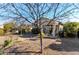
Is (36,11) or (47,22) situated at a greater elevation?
(36,11)

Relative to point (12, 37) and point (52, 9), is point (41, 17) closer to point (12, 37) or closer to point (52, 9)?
point (52, 9)

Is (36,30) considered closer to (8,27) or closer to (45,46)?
(45,46)

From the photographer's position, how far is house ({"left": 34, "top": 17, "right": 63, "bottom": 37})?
337cm

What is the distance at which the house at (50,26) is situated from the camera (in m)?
3.37

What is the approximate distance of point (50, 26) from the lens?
11.1 ft

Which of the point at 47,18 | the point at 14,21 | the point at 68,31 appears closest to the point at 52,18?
the point at 47,18

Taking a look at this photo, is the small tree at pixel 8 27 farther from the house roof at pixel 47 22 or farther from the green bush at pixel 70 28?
the green bush at pixel 70 28

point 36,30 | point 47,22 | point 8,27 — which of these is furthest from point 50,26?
point 8,27

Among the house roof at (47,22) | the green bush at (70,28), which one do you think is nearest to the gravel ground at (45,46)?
the green bush at (70,28)

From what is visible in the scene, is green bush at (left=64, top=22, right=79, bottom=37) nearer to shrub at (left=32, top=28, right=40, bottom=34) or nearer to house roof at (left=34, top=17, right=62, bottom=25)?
house roof at (left=34, top=17, right=62, bottom=25)

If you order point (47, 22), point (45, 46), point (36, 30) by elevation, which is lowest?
point (45, 46)

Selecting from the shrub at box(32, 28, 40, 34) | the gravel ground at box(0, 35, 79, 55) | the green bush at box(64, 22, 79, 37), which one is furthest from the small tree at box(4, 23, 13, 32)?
the green bush at box(64, 22, 79, 37)
